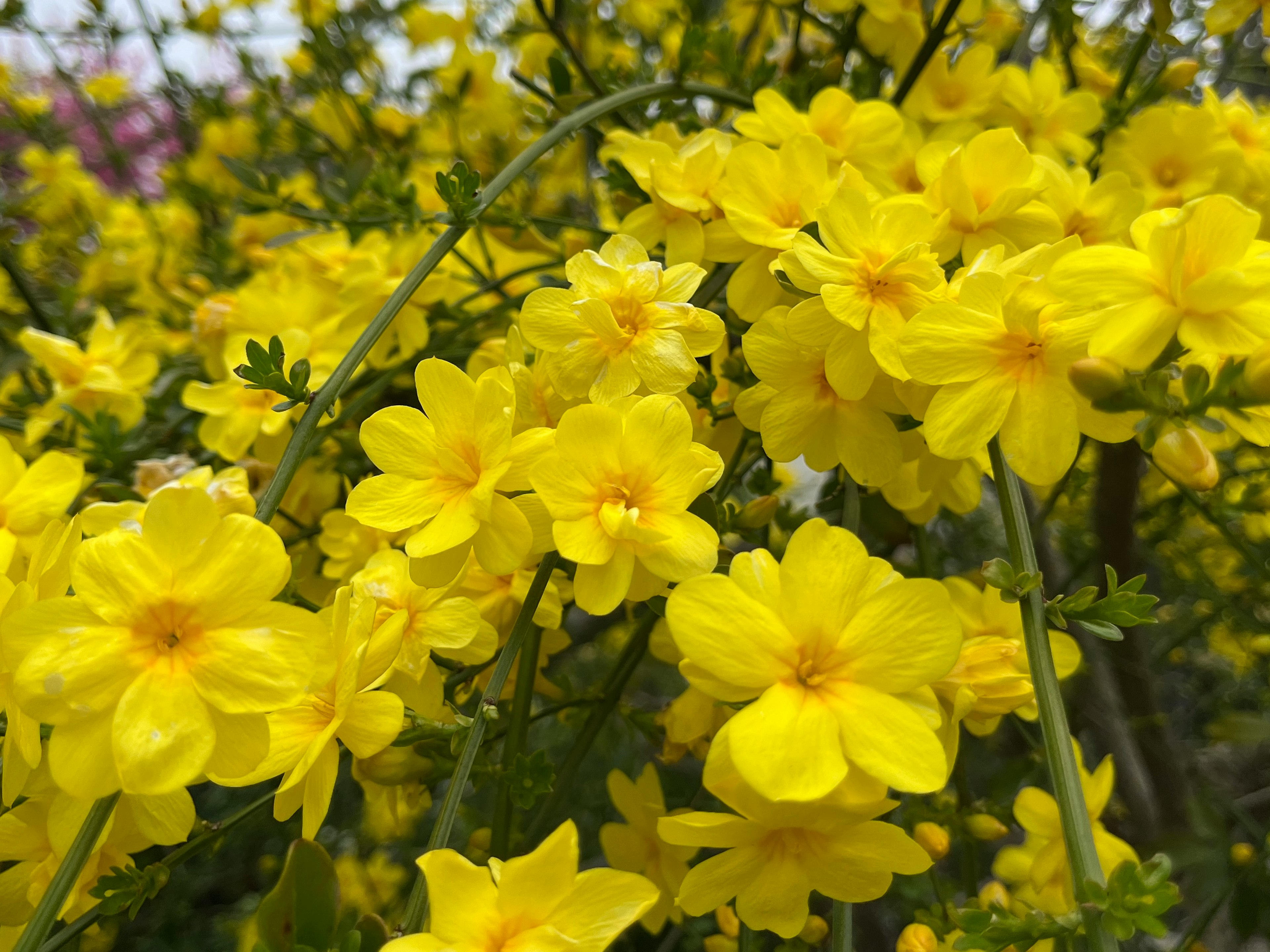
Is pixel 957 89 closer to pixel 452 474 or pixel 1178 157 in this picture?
pixel 1178 157

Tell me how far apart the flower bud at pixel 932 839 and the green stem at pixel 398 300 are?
0.54m

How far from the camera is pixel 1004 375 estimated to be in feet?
1.70

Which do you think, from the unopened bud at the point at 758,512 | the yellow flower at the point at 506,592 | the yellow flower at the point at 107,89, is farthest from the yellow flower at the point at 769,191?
the yellow flower at the point at 107,89

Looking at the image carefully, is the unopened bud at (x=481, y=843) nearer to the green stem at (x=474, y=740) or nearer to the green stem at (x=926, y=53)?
the green stem at (x=474, y=740)

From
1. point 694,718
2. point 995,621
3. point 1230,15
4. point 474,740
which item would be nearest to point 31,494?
point 474,740

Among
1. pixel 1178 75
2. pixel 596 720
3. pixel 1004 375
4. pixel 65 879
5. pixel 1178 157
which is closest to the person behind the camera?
pixel 65 879

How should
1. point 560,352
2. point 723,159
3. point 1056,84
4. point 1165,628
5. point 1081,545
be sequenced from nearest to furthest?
point 560,352
point 723,159
point 1056,84
point 1081,545
point 1165,628

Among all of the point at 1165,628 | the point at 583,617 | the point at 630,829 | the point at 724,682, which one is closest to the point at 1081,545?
the point at 1165,628

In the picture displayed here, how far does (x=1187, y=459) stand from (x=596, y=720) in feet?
1.60

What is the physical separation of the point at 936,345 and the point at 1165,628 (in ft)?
6.09

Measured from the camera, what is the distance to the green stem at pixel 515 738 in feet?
1.99

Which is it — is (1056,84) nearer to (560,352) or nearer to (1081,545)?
(560,352)

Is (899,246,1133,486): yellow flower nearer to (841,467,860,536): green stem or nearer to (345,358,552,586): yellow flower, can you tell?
(841,467,860,536): green stem

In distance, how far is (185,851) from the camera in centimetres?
53
